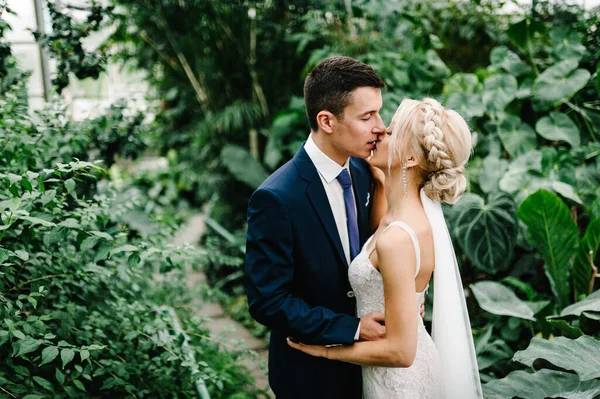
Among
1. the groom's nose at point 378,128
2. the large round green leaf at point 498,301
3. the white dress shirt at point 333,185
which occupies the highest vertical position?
the groom's nose at point 378,128

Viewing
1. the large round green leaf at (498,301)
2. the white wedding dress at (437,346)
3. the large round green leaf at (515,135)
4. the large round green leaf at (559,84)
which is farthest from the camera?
the large round green leaf at (515,135)

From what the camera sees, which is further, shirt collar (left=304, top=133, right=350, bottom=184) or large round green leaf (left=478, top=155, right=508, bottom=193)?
large round green leaf (left=478, top=155, right=508, bottom=193)

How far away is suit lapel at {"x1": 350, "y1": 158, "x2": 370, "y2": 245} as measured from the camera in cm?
188

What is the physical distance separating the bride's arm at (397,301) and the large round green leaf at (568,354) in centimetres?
58

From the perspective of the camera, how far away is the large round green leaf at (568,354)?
1.74 meters

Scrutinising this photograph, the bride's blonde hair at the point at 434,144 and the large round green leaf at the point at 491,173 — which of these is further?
the large round green leaf at the point at 491,173

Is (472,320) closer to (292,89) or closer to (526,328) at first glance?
(526,328)

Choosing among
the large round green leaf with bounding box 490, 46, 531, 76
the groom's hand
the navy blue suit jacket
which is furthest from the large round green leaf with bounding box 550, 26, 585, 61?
the groom's hand

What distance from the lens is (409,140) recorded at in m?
1.63

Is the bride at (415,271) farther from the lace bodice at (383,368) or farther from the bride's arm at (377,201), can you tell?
the bride's arm at (377,201)

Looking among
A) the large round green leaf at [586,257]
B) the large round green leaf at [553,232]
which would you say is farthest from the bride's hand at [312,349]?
the large round green leaf at [586,257]

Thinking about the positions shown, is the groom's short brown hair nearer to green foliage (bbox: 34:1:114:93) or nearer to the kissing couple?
the kissing couple

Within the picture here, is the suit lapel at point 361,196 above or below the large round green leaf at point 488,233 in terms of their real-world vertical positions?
above

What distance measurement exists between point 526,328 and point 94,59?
2930 mm
